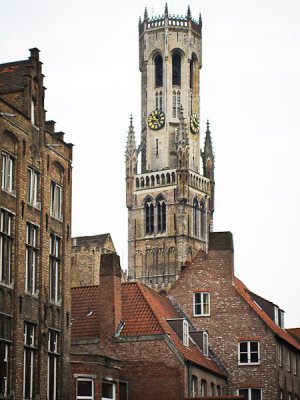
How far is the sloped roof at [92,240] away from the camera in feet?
351

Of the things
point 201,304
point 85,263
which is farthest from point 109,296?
point 85,263

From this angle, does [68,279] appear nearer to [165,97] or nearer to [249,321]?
[249,321]

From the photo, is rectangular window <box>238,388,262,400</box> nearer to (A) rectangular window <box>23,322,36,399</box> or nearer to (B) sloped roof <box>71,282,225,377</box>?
(B) sloped roof <box>71,282,225,377</box>

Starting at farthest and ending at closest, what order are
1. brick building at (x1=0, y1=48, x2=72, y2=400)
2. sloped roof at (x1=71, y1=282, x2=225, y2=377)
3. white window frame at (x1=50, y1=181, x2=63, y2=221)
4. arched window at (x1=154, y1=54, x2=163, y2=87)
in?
arched window at (x1=154, y1=54, x2=163, y2=87) < sloped roof at (x1=71, y1=282, x2=225, y2=377) < white window frame at (x1=50, y1=181, x2=63, y2=221) < brick building at (x1=0, y1=48, x2=72, y2=400)

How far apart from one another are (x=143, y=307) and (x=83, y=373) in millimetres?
9501

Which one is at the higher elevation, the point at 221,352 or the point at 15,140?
the point at 15,140

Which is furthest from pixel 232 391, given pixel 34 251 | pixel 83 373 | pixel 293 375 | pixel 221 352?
pixel 34 251

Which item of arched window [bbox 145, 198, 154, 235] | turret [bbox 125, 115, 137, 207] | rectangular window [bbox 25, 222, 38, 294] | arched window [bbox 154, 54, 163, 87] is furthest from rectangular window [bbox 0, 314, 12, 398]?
arched window [bbox 154, 54, 163, 87]

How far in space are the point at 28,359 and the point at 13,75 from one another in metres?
11.9

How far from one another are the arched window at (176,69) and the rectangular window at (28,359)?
11573 centimetres

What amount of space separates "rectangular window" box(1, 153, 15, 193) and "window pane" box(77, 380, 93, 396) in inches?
390

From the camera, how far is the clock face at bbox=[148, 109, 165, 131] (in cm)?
15325

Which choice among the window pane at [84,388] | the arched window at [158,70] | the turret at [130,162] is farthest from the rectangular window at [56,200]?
the arched window at [158,70]

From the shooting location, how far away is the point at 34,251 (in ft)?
141
